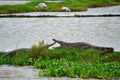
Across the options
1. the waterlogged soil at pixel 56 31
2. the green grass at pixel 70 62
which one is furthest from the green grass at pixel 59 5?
the green grass at pixel 70 62

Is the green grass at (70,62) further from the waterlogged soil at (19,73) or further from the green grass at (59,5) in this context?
the green grass at (59,5)

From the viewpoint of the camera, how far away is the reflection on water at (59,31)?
22.6m

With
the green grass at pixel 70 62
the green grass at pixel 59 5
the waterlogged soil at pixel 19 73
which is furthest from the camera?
the green grass at pixel 59 5

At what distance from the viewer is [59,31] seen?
92.6 ft

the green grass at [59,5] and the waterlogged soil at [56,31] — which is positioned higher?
the waterlogged soil at [56,31]

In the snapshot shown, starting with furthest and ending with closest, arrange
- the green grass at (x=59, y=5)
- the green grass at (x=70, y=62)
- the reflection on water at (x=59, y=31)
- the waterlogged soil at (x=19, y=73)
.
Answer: the green grass at (x=59, y=5)
the reflection on water at (x=59, y=31)
the green grass at (x=70, y=62)
the waterlogged soil at (x=19, y=73)

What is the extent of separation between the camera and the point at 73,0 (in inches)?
2149

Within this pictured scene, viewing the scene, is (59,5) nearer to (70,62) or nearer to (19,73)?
(70,62)

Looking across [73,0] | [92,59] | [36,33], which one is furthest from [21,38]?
[73,0]

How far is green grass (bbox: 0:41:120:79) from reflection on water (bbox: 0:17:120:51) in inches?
183

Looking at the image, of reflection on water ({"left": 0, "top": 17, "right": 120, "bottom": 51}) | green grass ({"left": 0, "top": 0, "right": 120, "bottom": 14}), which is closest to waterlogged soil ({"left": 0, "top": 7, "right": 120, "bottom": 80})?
reflection on water ({"left": 0, "top": 17, "right": 120, "bottom": 51})

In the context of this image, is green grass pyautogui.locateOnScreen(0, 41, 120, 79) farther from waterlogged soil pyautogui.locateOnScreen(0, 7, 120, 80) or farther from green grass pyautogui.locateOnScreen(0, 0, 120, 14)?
green grass pyautogui.locateOnScreen(0, 0, 120, 14)

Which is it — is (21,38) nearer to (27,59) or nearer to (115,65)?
(27,59)

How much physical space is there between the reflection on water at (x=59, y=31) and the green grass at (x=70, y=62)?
15.3 feet
